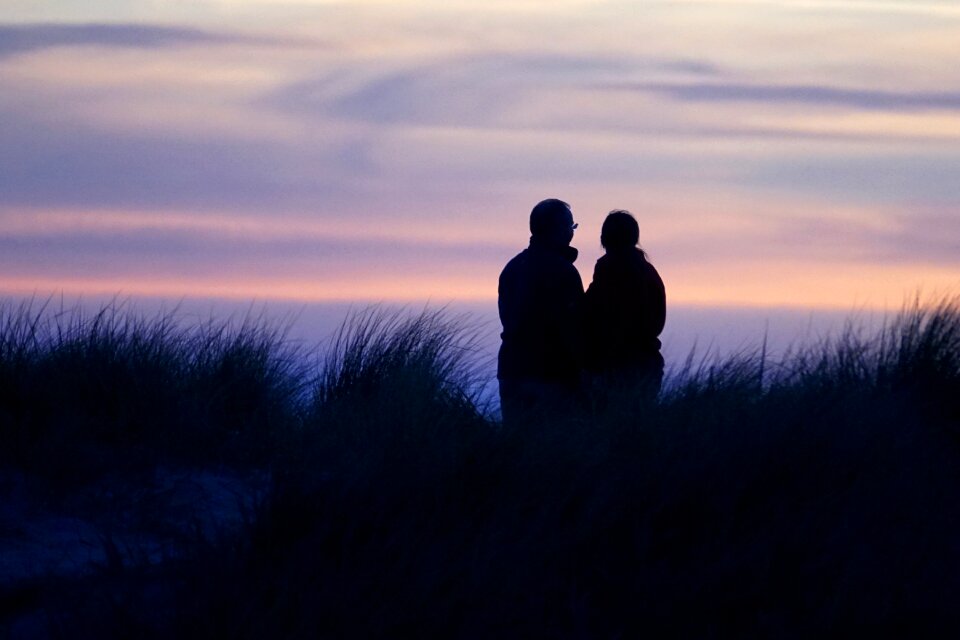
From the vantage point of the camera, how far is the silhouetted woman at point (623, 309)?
308 inches

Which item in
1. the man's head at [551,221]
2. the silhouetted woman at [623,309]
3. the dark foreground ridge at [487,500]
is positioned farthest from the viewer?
the man's head at [551,221]

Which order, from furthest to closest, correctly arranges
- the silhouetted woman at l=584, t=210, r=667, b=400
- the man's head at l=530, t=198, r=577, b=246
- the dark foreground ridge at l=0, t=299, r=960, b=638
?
the man's head at l=530, t=198, r=577, b=246 → the silhouetted woman at l=584, t=210, r=667, b=400 → the dark foreground ridge at l=0, t=299, r=960, b=638

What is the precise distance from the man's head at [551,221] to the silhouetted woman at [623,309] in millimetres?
248

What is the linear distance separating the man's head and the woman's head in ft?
0.83

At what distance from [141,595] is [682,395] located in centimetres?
366

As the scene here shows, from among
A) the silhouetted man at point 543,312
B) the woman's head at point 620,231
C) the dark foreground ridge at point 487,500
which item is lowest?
the dark foreground ridge at point 487,500

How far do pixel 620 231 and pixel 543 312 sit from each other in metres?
0.69

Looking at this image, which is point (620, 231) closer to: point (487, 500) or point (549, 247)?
point (549, 247)

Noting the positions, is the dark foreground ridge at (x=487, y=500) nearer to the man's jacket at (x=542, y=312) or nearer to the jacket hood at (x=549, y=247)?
the man's jacket at (x=542, y=312)

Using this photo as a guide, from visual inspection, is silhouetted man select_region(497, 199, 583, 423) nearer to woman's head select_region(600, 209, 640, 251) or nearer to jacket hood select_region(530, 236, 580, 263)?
jacket hood select_region(530, 236, 580, 263)

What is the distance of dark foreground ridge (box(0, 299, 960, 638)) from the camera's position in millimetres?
4664

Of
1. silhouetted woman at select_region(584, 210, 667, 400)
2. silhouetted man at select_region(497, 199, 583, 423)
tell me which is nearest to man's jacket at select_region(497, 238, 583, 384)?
silhouetted man at select_region(497, 199, 583, 423)

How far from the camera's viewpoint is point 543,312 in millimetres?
8023

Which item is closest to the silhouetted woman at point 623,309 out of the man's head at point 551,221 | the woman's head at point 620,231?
the woman's head at point 620,231
